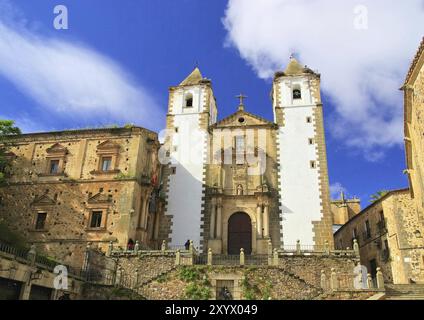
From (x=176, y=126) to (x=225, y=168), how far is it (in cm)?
575

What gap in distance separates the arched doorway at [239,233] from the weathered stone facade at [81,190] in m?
5.46

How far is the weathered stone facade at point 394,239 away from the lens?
2569cm

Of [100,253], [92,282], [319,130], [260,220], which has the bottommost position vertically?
[92,282]

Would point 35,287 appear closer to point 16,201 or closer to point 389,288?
point 16,201

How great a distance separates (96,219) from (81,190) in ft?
8.18

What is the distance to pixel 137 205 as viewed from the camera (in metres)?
25.6

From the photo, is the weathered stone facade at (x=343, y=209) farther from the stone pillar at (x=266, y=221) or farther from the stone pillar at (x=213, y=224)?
the stone pillar at (x=213, y=224)

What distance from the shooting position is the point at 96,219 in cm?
2519

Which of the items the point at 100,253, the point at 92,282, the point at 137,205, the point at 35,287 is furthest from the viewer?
the point at 137,205

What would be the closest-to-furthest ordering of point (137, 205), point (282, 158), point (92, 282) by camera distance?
point (92, 282)
point (137, 205)
point (282, 158)

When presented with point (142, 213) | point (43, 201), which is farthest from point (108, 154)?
point (43, 201)

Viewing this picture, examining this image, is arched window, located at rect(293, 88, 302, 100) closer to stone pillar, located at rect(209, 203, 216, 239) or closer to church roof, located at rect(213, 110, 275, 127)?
church roof, located at rect(213, 110, 275, 127)

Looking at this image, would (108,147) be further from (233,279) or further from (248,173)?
(233,279)
